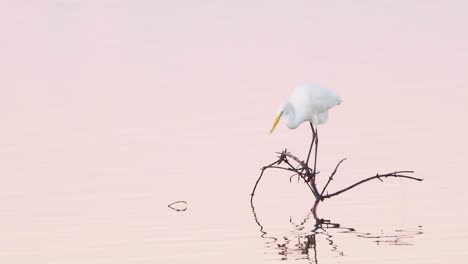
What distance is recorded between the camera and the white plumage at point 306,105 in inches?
582

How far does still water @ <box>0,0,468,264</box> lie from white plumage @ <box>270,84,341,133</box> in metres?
0.49

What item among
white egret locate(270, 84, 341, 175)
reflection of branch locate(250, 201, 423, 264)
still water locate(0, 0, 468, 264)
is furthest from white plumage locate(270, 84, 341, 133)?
reflection of branch locate(250, 201, 423, 264)

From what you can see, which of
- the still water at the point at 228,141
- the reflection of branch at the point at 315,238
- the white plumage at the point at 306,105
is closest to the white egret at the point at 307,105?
the white plumage at the point at 306,105

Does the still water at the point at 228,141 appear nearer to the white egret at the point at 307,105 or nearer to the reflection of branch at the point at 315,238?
the reflection of branch at the point at 315,238

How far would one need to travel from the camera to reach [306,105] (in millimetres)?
14766

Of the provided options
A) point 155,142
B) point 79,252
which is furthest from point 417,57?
point 79,252

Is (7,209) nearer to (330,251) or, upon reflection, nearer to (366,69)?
(330,251)

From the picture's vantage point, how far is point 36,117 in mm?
19000

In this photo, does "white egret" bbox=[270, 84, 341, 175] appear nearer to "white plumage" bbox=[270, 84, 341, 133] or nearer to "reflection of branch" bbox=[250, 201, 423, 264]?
"white plumage" bbox=[270, 84, 341, 133]

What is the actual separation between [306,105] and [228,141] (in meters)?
1.61

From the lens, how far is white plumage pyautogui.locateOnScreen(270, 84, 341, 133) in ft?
48.5

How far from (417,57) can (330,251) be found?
Result: 1227 cm

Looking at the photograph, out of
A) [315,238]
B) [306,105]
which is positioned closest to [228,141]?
[306,105]

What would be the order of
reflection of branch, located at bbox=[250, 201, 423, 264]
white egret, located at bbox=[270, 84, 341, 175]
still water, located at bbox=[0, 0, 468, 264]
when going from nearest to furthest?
reflection of branch, located at bbox=[250, 201, 423, 264], still water, located at bbox=[0, 0, 468, 264], white egret, located at bbox=[270, 84, 341, 175]
